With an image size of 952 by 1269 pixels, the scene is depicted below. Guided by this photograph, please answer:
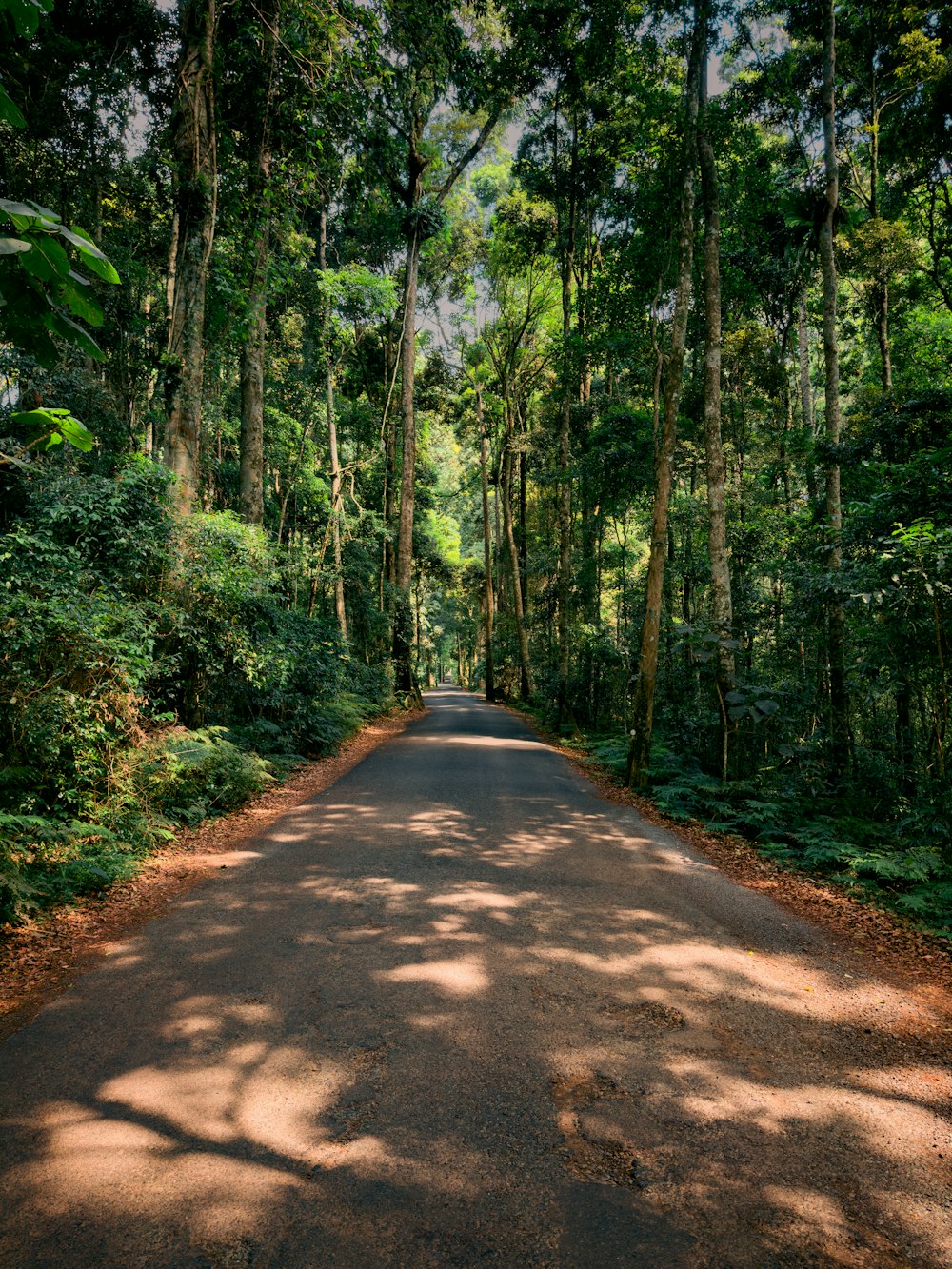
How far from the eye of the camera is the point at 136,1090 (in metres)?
2.70

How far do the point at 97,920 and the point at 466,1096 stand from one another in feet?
11.1

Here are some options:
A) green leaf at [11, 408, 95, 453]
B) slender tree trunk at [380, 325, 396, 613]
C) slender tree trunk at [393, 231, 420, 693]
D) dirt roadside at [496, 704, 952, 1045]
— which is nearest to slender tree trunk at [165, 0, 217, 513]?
green leaf at [11, 408, 95, 453]

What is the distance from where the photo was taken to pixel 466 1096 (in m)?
2.70

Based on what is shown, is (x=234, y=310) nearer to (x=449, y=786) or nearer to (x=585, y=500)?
(x=449, y=786)

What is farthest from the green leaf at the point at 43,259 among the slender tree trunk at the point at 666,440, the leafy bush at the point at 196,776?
the slender tree trunk at the point at 666,440

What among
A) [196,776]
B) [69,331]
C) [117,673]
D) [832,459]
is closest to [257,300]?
[117,673]

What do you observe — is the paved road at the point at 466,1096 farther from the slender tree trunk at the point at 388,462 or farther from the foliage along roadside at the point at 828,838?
the slender tree trunk at the point at 388,462

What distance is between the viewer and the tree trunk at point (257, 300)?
34.0 feet

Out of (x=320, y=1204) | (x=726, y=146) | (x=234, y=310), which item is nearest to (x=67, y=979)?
(x=320, y=1204)

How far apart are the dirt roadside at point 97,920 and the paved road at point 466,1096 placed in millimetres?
190

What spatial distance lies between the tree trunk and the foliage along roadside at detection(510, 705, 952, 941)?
33.0 ft

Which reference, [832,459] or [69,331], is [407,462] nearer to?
[832,459]

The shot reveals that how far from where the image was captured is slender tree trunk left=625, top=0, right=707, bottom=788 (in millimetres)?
10000

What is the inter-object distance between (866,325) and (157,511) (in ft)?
75.3
